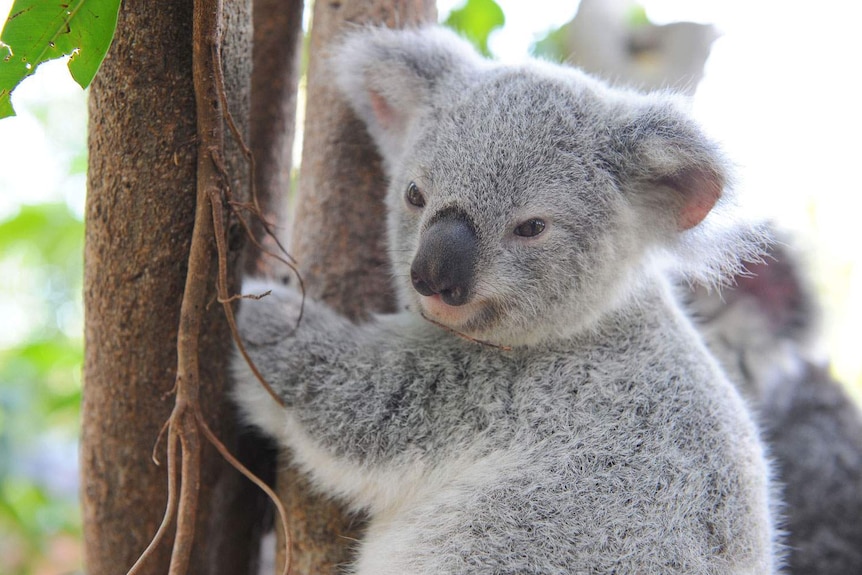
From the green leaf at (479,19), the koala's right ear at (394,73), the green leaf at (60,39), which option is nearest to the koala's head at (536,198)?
the koala's right ear at (394,73)

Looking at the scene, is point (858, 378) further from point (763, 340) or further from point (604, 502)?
point (604, 502)

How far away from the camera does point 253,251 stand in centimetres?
237

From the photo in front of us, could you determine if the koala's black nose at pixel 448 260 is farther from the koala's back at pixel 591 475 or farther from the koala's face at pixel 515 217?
the koala's back at pixel 591 475

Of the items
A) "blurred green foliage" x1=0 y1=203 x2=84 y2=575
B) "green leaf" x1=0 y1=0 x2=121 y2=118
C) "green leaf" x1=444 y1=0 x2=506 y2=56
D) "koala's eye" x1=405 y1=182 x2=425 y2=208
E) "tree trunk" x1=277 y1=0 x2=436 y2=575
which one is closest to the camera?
"green leaf" x1=0 y1=0 x2=121 y2=118

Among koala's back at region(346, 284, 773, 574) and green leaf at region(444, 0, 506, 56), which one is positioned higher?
green leaf at region(444, 0, 506, 56)

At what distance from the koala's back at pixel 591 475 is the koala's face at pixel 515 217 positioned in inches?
6.5

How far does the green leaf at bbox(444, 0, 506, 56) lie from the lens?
3.40 metres

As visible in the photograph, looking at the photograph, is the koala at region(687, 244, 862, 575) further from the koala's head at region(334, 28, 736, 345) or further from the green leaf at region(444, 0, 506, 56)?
the koala's head at region(334, 28, 736, 345)

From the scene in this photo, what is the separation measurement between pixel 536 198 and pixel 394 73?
2.49 feet

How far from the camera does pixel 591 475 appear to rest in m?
1.84

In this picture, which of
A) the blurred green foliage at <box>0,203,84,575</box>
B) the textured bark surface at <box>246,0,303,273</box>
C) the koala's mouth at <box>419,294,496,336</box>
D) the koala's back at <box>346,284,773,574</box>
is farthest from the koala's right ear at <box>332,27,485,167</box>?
the blurred green foliage at <box>0,203,84,575</box>

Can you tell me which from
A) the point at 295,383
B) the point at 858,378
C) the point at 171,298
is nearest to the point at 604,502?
the point at 295,383

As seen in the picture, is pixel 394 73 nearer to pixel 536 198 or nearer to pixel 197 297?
pixel 536 198

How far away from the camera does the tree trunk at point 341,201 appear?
2.36 meters
